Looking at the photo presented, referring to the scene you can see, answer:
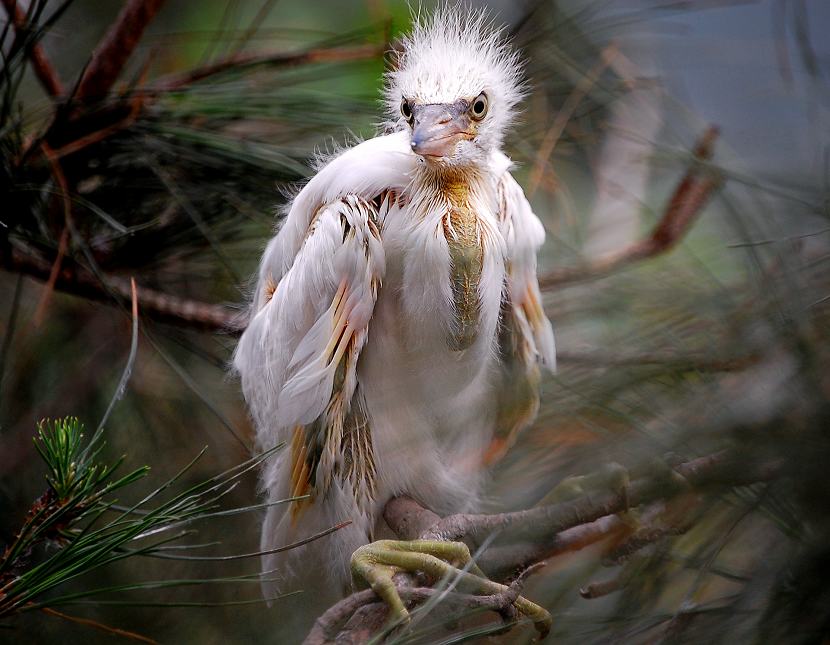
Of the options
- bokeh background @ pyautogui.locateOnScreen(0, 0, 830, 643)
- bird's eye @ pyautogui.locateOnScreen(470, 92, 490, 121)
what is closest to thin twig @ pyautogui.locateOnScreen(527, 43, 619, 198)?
bokeh background @ pyautogui.locateOnScreen(0, 0, 830, 643)

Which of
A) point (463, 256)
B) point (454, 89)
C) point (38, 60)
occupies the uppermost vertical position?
point (38, 60)

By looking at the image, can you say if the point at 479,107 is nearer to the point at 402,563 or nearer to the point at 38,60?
the point at 402,563

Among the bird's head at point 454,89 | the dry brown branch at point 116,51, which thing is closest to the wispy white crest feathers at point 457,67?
the bird's head at point 454,89

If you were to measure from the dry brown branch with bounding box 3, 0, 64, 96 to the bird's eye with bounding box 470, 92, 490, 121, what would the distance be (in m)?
0.64

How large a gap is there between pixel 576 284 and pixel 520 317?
35 centimetres

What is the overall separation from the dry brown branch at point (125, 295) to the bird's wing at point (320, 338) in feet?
0.90

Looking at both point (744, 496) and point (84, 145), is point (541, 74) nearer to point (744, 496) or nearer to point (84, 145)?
point (84, 145)

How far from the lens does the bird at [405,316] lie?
1.08 m

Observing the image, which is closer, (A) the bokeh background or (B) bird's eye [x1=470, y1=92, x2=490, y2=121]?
(A) the bokeh background

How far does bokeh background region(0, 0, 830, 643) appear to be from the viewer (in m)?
0.53

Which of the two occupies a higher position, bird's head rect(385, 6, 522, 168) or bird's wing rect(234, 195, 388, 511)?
bird's head rect(385, 6, 522, 168)

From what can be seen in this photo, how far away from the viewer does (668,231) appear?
1.15m

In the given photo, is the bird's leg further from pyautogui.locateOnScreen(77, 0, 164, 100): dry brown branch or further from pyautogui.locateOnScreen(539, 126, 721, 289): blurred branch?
pyautogui.locateOnScreen(77, 0, 164, 100): dry brown branch

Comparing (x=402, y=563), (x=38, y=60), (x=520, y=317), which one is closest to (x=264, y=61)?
(x=38, y=60)
